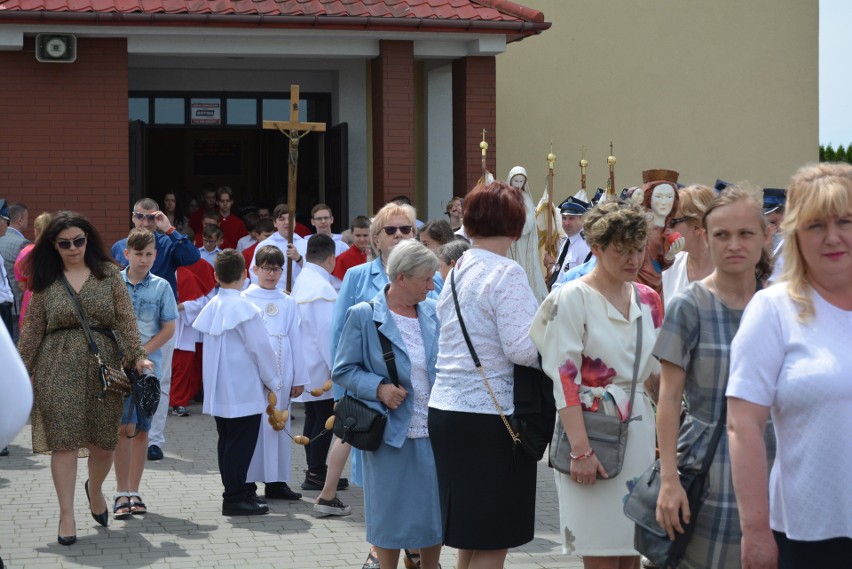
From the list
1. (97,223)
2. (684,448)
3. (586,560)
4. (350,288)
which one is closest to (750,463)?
(684,448)

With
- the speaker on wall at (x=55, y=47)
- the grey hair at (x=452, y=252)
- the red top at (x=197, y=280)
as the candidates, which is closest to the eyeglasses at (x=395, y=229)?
the grey hair at (x=452, y=252)

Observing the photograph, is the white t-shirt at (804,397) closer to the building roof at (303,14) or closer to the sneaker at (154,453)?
the sneaker at (154,453)

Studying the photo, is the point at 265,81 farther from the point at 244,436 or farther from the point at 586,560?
the point at 586,560

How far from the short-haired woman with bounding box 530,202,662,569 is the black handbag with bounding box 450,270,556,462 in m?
0.19

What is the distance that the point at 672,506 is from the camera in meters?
3.90

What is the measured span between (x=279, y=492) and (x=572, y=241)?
4.52 meters

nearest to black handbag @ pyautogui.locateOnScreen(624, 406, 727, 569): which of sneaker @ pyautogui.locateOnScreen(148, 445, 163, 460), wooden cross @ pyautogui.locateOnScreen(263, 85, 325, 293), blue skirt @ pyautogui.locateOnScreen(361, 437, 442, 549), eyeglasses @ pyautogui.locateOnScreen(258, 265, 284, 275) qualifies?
blue skirt @ pyautogui.locateOnScreen(361, 437, 442, 549)

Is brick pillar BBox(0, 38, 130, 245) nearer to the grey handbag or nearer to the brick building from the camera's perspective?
the brick building

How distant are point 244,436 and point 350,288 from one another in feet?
5.14

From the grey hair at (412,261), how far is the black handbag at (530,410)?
80cm

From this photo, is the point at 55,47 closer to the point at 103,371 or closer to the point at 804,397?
the point at 103,371

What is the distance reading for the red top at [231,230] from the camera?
15.8 metres

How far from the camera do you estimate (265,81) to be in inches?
672

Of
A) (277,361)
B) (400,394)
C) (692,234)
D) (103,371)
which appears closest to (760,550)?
(400,394)
